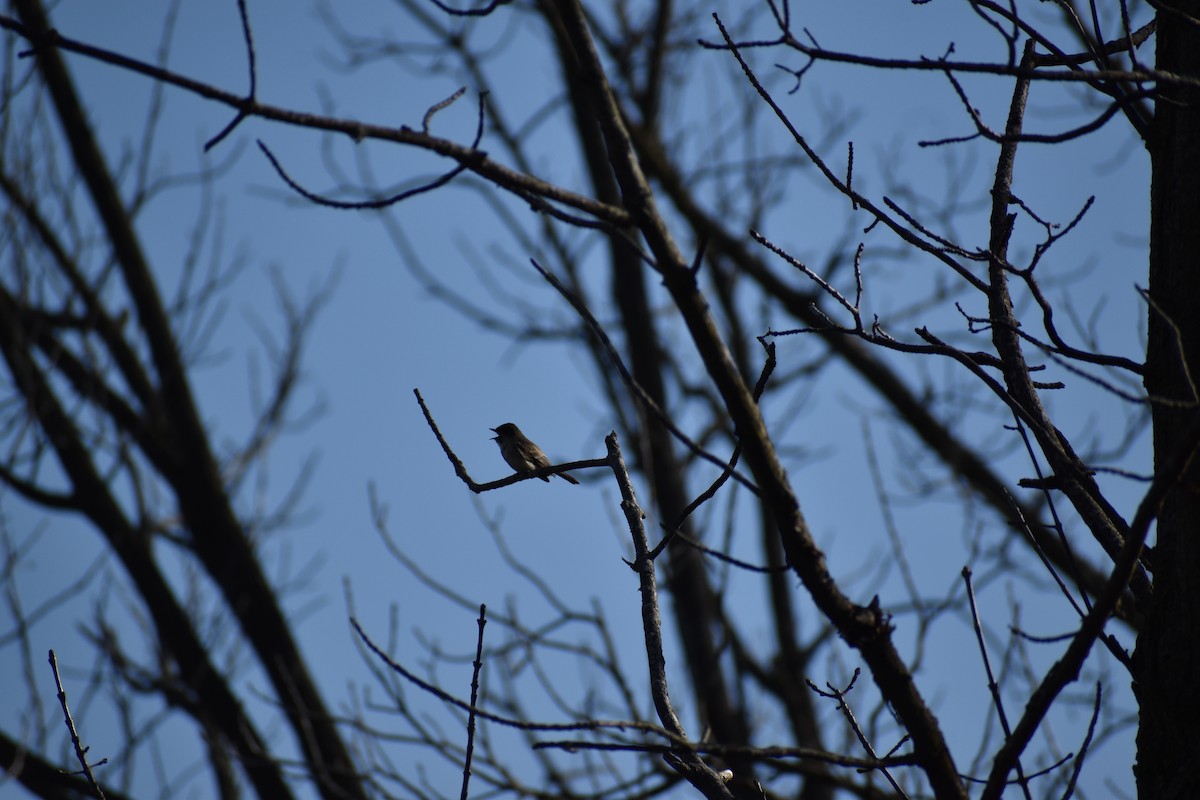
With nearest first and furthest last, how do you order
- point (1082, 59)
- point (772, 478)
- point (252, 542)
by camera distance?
point (772, 478), point (1082, 59), point (252, 542)

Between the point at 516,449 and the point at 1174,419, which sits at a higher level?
the point at 516,449

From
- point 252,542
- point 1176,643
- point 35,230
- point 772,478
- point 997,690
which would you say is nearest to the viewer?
point 772,478

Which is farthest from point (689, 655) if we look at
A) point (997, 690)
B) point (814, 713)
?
point (997, 690)

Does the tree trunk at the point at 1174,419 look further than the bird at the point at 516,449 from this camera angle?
No

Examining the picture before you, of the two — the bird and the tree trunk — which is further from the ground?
the bird

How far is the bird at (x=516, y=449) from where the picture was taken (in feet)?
17.9

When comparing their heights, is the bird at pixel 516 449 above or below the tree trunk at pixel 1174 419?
above

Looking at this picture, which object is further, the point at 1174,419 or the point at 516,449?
the point at 516,449

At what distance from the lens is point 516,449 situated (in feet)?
17.9

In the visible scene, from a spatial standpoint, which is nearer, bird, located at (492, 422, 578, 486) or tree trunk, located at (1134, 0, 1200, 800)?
tree trunk, located at (1134, 0, 1200, 800)

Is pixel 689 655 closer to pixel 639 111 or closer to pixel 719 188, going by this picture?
pixel 719 188

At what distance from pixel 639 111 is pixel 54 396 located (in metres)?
5.57

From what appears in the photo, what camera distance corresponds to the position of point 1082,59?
2621 mm

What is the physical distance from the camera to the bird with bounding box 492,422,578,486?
17.9 feet
